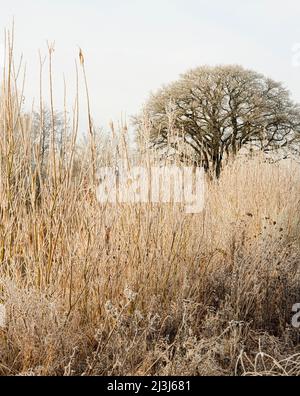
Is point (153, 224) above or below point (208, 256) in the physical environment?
above

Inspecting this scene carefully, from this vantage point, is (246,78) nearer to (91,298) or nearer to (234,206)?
(234,206)

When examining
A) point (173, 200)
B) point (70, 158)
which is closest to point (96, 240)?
point (70, 158)

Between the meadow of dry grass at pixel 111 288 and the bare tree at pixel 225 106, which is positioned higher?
the bare tree at pixel 225 106

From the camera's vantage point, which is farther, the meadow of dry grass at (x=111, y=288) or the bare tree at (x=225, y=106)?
the bare tree at (x=225, y=106)

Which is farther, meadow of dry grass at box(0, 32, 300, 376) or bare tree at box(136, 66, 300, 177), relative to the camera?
bare tree at box(136, 66, 300, 177)

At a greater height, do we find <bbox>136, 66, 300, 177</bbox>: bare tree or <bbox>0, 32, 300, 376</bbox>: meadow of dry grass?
<bbox>136, 66, 300, 177</bbox>: bare tree

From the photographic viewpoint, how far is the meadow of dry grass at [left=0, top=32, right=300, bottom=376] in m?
2.34

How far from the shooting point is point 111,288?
2.77m

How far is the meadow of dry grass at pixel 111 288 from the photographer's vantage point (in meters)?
2.34

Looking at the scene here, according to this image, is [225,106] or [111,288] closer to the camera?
[111,288]

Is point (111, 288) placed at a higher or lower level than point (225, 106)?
lower
